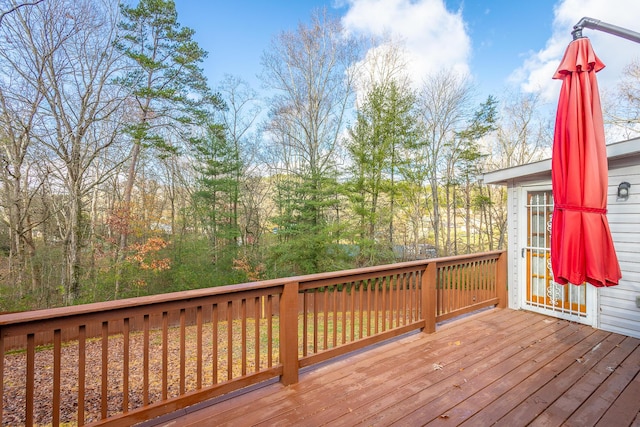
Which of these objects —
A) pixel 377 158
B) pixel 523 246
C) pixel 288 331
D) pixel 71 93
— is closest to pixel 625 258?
pixel 523 246

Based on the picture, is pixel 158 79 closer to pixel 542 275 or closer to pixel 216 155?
pixel 216 155

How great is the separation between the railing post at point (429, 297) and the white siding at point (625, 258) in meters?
2.03

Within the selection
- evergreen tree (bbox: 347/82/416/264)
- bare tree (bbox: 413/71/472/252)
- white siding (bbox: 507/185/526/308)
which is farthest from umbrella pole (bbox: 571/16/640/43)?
bare tree (bbox: 413/71/472/252)

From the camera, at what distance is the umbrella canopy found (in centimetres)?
196

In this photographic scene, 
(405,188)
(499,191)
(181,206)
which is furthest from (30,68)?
(499,191)

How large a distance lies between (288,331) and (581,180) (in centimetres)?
236

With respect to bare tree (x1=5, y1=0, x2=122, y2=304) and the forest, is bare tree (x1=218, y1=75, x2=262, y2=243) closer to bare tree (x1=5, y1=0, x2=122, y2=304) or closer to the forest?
the forest

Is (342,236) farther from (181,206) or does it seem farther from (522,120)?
(522,120)

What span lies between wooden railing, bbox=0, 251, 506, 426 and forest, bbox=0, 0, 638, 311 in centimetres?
297

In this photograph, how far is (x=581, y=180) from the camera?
2006 millimetres

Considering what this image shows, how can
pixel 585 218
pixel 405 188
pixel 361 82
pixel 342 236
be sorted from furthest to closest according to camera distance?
pixel 361 82
pixel 405 188
pixel 342 236
pixel 585 218

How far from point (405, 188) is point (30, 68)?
1115 centimetres

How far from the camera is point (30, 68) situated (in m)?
7.40

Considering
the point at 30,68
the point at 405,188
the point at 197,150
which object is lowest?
the point at 405,188
